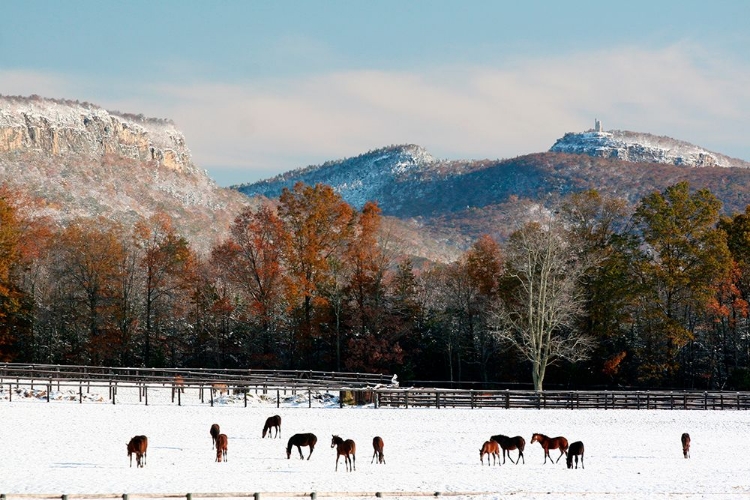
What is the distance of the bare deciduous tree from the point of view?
4744cm

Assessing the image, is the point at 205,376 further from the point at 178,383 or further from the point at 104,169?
the point at 104,169

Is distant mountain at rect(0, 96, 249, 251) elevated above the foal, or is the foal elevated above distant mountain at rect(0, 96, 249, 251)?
distant mountain at rect(0, 96, 249, 251)

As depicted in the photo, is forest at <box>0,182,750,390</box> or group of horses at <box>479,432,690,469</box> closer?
group of horses at <box>479,432,690,469</box>

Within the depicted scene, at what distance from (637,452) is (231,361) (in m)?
36.6

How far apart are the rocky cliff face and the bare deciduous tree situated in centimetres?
10805

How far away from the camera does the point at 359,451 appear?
27250mm

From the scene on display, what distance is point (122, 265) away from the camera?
5816 cm

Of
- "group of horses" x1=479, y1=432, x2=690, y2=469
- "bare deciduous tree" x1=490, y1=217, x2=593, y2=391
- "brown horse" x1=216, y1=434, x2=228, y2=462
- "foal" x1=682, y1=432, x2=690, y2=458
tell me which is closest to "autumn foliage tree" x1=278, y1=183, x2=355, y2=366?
A: "bare deciduous tree" x1=490, y1=217, x2=593, y2=391

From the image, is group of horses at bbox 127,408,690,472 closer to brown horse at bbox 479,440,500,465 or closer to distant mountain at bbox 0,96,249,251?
brown horse at bbox 479,440,500,465

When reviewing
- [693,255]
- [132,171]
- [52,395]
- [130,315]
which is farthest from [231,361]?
[132,171]

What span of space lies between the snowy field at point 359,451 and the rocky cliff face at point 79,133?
117 meters

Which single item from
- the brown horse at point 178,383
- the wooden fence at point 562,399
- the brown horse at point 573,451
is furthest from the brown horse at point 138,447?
the wooden fence at point 562,399

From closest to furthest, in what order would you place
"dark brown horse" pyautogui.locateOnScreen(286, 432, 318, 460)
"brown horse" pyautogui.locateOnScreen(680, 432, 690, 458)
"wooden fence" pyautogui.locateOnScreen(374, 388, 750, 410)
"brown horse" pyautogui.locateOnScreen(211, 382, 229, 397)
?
"dark brown horse" pyautogui.locateOnScreen(286, 432, 318, 460) < "brown horse" pyautogui.locateOnScreen(680, 432, 690, 458) < "wooden fence" pyautogui.locateOnScreen(374, 388, 750, 410) < "brown horse" pyautogui.locateOnScreen(211, 382, 229, 397)

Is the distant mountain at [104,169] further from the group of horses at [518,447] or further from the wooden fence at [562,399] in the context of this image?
the group of horses at [518,447]
